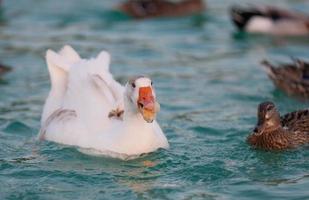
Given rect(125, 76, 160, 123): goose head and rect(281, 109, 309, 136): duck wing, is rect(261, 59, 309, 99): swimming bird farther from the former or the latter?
rect(125, 76, 160, 123): goose head

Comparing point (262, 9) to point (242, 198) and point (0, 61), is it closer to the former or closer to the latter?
point (0, 61)

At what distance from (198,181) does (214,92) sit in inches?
160

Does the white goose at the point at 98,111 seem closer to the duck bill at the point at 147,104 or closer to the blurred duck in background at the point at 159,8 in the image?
the duck bill at the point at 147,104

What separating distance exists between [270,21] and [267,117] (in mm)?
7405

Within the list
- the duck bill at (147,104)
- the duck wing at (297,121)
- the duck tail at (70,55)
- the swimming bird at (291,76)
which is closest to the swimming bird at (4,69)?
the duck tail at (70,55)

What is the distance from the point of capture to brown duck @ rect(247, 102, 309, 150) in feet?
30.7

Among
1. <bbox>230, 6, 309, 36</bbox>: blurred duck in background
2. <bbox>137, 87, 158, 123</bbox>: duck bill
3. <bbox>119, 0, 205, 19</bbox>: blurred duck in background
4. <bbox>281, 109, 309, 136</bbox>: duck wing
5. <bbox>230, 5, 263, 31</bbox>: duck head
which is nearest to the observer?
<bbox>137, 87, 158, 123</bbox>: duck bill

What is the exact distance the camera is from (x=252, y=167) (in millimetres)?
8805

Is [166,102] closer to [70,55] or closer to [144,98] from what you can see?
[70,55]

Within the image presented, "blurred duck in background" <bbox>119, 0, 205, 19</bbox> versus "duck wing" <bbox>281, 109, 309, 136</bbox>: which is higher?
"blurred duck in background" <bbox>119, 0, 205, 19</bbox>

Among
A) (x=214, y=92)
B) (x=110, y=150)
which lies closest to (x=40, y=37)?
(x=214, y=92)

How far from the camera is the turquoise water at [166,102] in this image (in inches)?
328

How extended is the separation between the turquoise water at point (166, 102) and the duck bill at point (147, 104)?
2.07 ft

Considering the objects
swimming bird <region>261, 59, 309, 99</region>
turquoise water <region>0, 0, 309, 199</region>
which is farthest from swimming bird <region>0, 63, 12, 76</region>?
swimming bird <region>261, 59, 309, 99</region>
